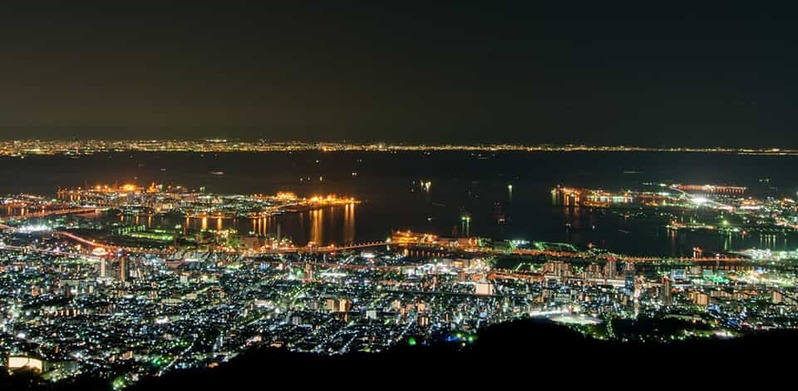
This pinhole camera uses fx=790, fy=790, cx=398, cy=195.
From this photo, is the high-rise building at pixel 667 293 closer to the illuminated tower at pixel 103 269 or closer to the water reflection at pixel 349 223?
the water reflection at pixel 349 223

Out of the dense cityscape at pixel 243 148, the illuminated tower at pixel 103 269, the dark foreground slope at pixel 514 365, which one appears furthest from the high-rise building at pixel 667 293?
the dense cityscape at pixel 243 148

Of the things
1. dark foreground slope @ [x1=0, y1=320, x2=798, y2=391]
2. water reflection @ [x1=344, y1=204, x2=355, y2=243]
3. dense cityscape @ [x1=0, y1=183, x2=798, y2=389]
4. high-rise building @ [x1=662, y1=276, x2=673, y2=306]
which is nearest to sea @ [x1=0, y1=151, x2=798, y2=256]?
water reflection @ [x1=344, y1=204, x2=355, y2=243]

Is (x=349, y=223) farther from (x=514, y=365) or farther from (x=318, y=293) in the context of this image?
(x=514, y=365)

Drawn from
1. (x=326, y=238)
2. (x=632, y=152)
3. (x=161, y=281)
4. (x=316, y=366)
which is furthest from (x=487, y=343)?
(x=632, y=152)

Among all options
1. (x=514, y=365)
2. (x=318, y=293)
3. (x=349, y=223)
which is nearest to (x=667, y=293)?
(x=318, y=293)

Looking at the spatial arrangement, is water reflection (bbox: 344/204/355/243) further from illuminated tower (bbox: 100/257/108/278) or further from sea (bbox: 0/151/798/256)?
illuminated tower (bbox: 100/257/108/278)

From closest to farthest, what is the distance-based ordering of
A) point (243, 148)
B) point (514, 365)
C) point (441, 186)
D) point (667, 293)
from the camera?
point (514, 365) < point (667, 293) < point (441, 186) < point (243, 148)
